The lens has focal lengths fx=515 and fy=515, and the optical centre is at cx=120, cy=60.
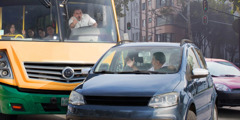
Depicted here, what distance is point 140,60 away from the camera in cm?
705

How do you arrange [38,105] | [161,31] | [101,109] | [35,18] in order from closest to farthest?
[101,109]
[38,105]
[35,18]
[161,31]

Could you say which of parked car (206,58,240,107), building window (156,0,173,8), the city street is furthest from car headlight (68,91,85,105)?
building window (156,0,173,8)

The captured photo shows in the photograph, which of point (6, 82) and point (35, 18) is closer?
→ point (6, 82)

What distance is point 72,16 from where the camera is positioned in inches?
376

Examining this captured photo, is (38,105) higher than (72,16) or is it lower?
lower

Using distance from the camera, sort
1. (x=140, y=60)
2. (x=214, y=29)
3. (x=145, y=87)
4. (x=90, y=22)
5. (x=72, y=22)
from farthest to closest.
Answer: (x=214, y=29) → (x=90, y=22) → (x=72, y=22) → (x=140, y=60) → (x=145, y=87)

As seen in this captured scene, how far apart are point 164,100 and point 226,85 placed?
6010 millimetres

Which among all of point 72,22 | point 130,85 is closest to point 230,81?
point 72,22

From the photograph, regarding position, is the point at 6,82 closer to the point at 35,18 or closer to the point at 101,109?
the point at 35,18

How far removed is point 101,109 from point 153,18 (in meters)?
74.1

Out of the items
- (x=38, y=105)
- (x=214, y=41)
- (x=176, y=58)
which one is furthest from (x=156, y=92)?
(x=214, y=41)

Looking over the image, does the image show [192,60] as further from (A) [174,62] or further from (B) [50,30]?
(B) [50,30]

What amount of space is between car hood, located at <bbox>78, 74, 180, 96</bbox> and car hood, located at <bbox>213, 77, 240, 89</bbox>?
539 cm

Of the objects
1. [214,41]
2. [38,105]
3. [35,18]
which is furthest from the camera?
[214,41]
